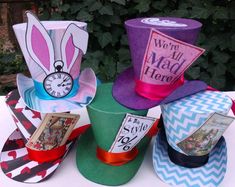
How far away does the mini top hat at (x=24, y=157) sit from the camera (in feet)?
1.53

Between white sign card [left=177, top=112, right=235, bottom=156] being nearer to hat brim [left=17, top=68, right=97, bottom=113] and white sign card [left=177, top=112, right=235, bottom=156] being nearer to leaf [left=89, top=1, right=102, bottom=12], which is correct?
hat brim [left=17, top=68, right=97, bottom=113]

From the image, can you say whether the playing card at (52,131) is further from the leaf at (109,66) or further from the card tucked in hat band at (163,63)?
the leaf at (109,66)

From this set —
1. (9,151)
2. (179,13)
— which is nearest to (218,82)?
(179,13)

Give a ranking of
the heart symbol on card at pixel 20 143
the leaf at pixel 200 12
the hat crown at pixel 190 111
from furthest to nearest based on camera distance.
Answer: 1. the leaf at pixel 200 12
2. the heart symbol on card at pixel 20 143
3. the hat crown at pixel 190 111

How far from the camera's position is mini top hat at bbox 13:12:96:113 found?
1.40ft

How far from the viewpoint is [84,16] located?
100cm

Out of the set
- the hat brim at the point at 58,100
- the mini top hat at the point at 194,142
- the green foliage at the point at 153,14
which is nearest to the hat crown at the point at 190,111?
the mini top hat at the point at 194,142

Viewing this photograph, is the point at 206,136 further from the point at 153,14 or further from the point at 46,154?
the point at 153,14

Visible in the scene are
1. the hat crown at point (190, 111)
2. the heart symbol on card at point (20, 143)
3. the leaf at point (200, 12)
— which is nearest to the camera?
the hat crown at point (190, 111)

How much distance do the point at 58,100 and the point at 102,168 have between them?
12cm

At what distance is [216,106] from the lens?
41 centimetres

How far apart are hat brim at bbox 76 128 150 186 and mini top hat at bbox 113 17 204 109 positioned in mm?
100

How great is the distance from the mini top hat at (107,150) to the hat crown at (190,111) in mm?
42

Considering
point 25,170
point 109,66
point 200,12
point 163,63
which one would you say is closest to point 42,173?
point 25,170
